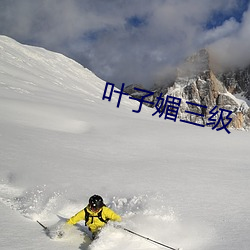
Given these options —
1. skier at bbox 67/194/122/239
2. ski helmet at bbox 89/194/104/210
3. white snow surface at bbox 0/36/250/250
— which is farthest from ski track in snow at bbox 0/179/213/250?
ski helmet at bbox 89/194/104/210

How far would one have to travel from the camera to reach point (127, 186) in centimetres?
763

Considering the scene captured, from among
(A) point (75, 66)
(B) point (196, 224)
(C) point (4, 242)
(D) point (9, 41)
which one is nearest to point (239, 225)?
(B) point (196, 224)

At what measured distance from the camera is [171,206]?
639 centimetres

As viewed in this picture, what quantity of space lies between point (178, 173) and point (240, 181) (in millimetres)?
1734

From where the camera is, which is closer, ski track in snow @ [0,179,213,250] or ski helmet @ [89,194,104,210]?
ski track in snow @ [0,179,213,250]

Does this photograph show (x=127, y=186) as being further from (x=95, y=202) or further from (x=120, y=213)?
(x=95, y=202)

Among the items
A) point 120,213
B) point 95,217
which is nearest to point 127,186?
point 120,213

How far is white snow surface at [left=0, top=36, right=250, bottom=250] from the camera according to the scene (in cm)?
523

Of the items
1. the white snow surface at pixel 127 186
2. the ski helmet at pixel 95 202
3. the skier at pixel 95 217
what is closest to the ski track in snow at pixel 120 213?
the white snow surface at pixel 127 186

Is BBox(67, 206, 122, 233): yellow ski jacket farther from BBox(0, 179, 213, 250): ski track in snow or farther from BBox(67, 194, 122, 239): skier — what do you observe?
BBox(0, 179, 213, 250): ski track in snow

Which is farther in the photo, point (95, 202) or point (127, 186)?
point (127, 186)

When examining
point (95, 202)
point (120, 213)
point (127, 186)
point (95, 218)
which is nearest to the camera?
point (95, 202)

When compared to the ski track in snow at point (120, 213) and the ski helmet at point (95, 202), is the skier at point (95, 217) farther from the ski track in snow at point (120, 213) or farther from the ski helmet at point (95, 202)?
the ski track in snow at point (120, 213)

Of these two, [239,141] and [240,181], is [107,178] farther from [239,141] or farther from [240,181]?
[239,141]
